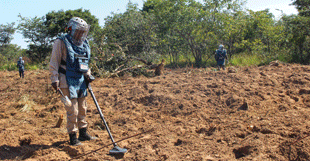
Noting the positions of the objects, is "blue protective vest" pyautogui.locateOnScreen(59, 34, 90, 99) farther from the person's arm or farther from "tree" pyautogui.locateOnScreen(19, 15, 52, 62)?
"tree" pyautogui.locateOnScreen(19, 15, 52, 62)

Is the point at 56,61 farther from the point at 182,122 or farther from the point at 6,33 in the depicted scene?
the point at 6,33

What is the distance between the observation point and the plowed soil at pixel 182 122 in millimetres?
2998

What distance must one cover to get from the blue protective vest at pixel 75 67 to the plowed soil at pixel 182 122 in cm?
74

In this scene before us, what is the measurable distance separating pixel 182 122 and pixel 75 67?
199 centimetres

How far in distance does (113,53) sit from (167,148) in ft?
23.9

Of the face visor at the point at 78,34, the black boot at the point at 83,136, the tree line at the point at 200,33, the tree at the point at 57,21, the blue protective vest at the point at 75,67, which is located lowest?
the black boot at the point at 83,136

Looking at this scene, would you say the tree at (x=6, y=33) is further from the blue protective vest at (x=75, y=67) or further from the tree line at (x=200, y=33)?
the blue protective vest at (x=75, y=67)

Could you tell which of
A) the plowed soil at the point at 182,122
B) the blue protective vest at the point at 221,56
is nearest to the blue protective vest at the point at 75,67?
the plowed soil at the point at 182,122

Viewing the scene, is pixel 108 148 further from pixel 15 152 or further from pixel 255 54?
pixel 255 54

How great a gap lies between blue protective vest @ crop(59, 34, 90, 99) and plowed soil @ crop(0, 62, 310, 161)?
738 millimetres

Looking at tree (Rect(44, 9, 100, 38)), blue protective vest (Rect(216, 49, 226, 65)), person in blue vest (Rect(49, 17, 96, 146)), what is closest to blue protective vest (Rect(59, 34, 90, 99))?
person in blue vest (Rect(49, 17, 96, 146))

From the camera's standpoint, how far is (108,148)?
332 cm

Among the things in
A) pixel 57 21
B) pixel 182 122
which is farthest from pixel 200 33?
pixel 57 21

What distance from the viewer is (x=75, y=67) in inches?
132
